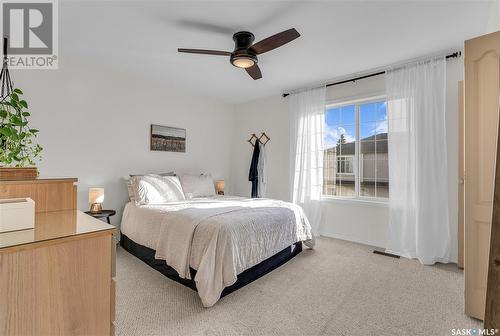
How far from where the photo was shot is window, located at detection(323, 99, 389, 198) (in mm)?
3516

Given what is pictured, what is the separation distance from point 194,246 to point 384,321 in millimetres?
1614

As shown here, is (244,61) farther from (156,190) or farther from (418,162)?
(418,162)

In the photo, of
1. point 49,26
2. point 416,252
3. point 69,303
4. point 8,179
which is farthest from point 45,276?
point 416,252

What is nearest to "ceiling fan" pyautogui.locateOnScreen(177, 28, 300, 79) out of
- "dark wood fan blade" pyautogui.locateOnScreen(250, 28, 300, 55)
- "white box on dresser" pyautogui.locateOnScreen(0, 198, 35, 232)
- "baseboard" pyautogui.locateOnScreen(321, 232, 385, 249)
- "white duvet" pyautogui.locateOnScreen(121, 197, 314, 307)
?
"dark wood fan blade" pyautogui.locateOnScreen(250, 28, 300, 55)

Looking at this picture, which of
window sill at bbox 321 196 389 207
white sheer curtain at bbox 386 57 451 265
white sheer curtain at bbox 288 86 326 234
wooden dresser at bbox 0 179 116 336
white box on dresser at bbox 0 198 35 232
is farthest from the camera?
white sheer curtain at bbox 288 86 326 234

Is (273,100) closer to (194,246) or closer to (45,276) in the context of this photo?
(194,246)

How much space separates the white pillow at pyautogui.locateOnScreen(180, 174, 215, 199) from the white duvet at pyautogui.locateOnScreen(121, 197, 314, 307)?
0.85 m

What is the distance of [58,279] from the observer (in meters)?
0.94

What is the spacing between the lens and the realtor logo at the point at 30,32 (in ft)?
6.88

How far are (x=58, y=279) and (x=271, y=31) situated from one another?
2501mm

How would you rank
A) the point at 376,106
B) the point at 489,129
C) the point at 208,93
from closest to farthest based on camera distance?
1. the point at 489,129
2. the point at 376,106
3. the point at 208,93

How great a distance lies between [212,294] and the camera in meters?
1.96

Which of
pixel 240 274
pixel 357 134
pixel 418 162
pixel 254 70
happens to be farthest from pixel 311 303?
pixel 357 134

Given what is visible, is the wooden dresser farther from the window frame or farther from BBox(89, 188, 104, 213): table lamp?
the window frame
